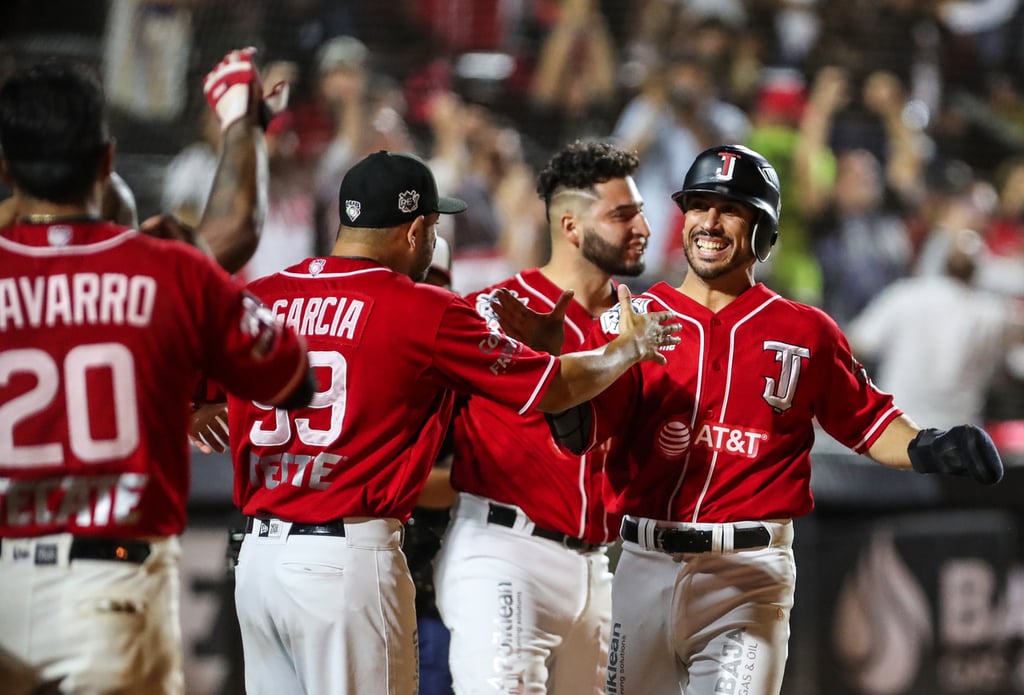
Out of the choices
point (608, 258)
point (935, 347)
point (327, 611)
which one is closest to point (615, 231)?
point (608, 258)

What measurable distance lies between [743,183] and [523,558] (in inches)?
57.9

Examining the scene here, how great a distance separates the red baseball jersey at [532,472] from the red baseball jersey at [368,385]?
58 cm

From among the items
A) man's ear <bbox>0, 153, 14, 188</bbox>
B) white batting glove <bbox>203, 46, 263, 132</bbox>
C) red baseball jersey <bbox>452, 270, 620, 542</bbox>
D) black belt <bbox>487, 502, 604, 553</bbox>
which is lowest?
black belt <bbox>487, 502, 604, 553</bbox>

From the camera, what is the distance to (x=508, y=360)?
373 cm

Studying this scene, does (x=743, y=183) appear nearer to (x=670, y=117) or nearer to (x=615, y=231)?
(x=615, y=231)

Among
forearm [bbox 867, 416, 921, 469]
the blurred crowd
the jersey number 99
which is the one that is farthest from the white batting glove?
the blurred crowd

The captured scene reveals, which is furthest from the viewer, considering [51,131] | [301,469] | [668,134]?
[668,134]

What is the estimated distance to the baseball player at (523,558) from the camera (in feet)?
14.0

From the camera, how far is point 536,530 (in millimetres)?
4387

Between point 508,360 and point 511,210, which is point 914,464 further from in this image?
point 511,210

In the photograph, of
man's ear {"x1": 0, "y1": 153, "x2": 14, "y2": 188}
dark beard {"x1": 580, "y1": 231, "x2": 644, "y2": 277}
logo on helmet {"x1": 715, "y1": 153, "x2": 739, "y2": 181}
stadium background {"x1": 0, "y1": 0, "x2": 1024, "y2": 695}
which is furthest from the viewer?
stadium background {"x1": 0, "y1": 0, "x2": 1024, "y2": 695}

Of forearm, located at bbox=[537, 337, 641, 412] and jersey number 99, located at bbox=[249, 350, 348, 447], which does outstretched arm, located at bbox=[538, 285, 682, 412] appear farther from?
jersey number 99, located at bbox=[249, 350, 348, 447]

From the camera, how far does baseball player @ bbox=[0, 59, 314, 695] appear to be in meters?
2.82

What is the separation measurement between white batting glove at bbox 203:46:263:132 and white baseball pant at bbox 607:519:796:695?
1852 mm
